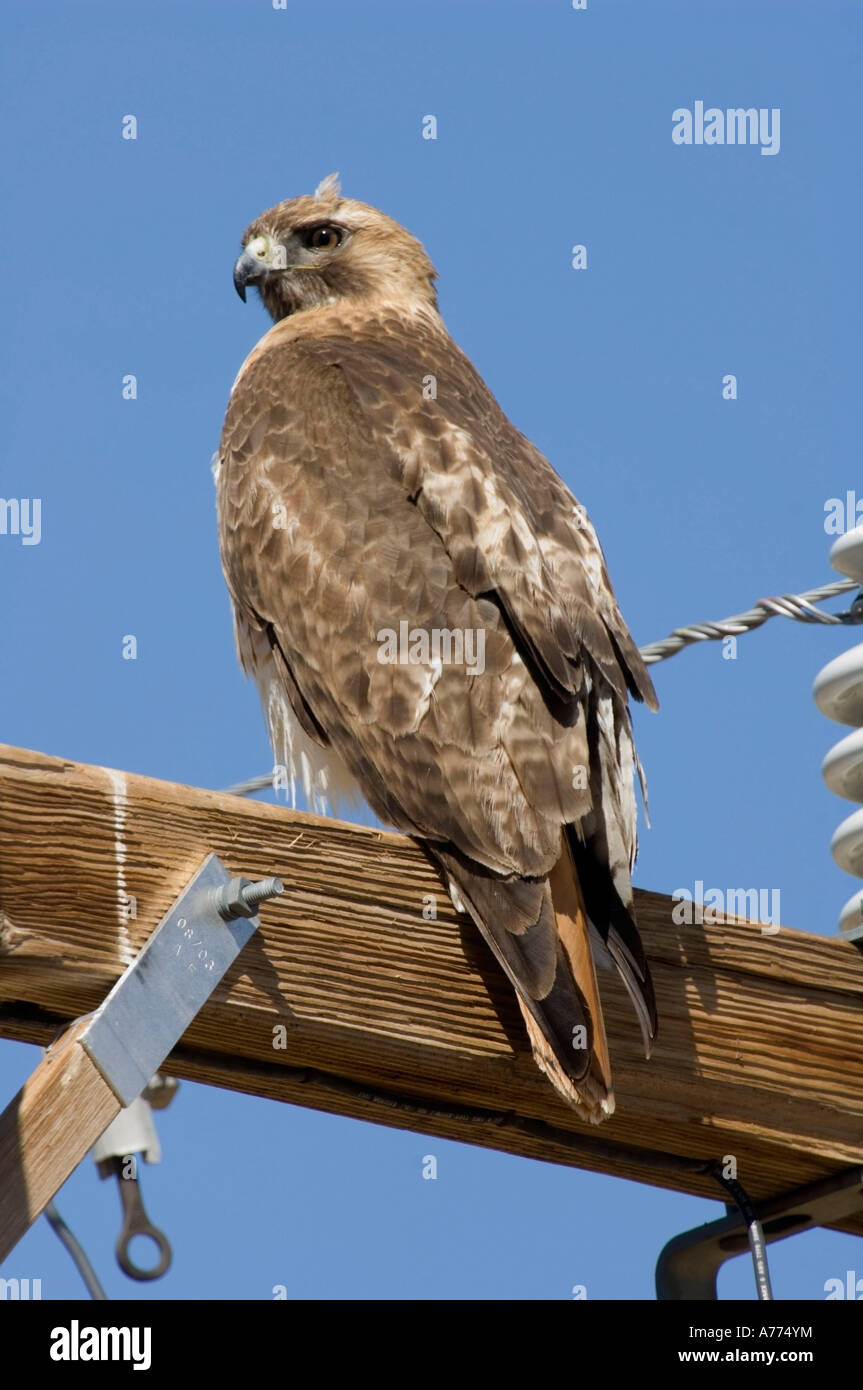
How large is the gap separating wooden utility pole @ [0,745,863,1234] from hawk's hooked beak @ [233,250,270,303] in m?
3.44

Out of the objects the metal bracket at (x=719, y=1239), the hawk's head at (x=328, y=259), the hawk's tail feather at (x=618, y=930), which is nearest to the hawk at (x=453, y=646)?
the hawk's tail feather at (x=618, y=930)

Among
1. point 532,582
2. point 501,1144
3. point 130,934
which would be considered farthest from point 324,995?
point 532,582

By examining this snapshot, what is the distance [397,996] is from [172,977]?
0.51m

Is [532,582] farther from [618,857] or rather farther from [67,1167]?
[67,1167]

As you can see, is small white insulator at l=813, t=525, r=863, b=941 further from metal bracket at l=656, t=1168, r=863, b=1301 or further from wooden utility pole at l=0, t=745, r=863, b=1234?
metal bracket at l=656, t=1168, r=863, b=1301

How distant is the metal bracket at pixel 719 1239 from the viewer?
3545 mm

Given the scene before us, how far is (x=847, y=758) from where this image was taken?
12.4 feet

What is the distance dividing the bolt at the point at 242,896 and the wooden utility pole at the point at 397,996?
0.25ft

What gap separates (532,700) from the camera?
380 centimetres

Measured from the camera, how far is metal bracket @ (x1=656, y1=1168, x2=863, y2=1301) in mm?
3545

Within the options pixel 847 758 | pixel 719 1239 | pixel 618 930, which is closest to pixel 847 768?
pixel 847 758

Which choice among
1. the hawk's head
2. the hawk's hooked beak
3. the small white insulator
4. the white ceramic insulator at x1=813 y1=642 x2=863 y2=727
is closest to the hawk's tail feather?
the small white insulator
